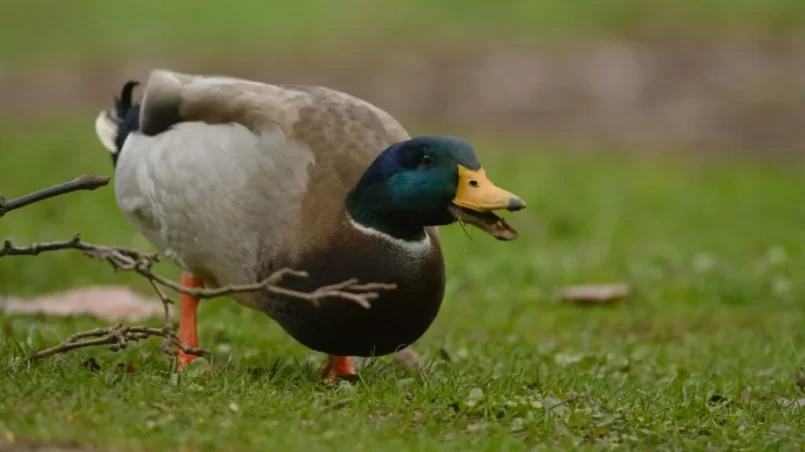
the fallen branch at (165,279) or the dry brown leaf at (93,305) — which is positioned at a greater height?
the fallen branch at (165,279)

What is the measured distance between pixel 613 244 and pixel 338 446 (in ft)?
24.0

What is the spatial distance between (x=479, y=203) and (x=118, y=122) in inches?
108

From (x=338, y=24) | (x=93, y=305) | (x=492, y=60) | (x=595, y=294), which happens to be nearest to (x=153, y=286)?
(x=93, y=305)

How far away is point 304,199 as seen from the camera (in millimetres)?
5203

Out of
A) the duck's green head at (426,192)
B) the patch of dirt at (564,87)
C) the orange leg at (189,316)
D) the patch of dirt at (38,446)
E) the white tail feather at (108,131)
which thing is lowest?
the patch of dirt at (564,87)

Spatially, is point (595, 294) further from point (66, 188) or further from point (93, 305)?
point (66, 188)

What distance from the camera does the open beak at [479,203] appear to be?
4.66 meters

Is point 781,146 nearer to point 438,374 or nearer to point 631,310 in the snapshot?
point 631,310

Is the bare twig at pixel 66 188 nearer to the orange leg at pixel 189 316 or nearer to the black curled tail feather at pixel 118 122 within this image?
Answer: the orange leg at pixel 189 316

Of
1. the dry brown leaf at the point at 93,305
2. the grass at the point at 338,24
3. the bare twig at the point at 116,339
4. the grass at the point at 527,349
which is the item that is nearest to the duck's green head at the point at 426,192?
the grass at the point at 527,349

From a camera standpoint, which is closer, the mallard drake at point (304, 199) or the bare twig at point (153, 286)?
the bare twig at point (153, 286)

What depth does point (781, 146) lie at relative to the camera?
1773 cm

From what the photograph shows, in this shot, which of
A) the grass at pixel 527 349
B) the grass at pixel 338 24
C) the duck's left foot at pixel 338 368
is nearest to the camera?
the grass at pixel 527 349

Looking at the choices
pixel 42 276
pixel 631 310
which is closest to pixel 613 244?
pixel 631 310
